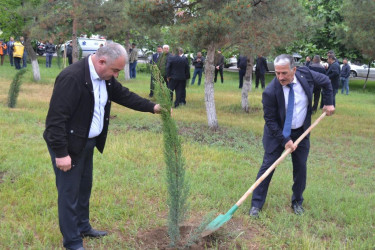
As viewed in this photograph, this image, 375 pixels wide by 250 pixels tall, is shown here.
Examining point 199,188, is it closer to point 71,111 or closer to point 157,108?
point 157,108

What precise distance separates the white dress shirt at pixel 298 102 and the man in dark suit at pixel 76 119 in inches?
62.5

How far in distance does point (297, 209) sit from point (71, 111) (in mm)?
3024

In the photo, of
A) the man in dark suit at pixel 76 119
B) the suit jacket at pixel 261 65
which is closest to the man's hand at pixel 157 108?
the man in dark suit at pixel 76 119

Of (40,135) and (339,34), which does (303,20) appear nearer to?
(40,135)

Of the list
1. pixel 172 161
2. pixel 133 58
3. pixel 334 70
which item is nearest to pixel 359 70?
pixel 334 70

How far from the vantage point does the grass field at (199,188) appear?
3984mm

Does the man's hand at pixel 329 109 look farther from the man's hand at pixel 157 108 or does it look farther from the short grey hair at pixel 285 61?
the man's hand at pixel 157 108

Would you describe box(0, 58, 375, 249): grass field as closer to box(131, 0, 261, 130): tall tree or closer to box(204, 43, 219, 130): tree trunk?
box(204, 43, 219, 130): tree trunk

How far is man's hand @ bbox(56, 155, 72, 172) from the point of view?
10.1 feet

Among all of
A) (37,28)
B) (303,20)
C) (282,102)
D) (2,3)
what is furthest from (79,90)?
(2,3)

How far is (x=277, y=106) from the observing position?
4.34m

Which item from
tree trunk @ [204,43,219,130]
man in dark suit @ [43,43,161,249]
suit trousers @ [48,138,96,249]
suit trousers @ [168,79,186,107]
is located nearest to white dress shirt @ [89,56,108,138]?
man in dark suit @ [43,43,161,249]

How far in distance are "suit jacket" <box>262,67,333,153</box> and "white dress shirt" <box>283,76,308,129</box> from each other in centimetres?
4

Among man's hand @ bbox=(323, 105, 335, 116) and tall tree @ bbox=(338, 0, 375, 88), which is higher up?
tall tree @ bbox=(338, 0, 375, 88)
